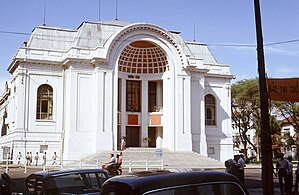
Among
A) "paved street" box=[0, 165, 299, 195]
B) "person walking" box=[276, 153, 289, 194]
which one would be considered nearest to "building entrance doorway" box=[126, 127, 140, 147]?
"paved street" box=[0, 165, 299, 195]

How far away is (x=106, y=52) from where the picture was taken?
1470 inches

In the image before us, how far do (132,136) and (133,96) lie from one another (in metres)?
3.97

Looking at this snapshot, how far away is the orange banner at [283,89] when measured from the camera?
11.3 metres

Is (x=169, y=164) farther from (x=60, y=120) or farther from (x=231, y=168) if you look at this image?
(x=231, y=168)

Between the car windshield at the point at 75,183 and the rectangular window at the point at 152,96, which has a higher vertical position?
the rectangular window at the point at 152,96

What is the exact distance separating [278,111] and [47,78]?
26.4 meters

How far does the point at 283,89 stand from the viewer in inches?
450

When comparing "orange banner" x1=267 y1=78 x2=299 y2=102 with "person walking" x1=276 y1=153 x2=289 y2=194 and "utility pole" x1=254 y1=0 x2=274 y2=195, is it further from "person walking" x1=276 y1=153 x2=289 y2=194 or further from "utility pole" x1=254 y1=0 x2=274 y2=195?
"person walking" x1=276 y1=153 x2=289 y2=194

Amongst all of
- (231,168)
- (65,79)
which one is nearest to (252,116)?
(65,79)

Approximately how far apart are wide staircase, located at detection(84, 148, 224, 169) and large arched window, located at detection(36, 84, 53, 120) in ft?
21.5

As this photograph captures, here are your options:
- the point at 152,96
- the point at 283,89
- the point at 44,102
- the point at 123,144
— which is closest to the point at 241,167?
the point at 283,89

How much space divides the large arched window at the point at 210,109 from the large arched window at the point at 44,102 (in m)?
16.0

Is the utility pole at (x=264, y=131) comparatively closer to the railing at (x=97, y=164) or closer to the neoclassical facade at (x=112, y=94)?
the railing at (x=97, y=164)

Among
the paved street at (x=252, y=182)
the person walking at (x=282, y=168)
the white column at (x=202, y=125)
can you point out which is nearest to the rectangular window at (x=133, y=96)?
the white column at (x=202, y=125)
